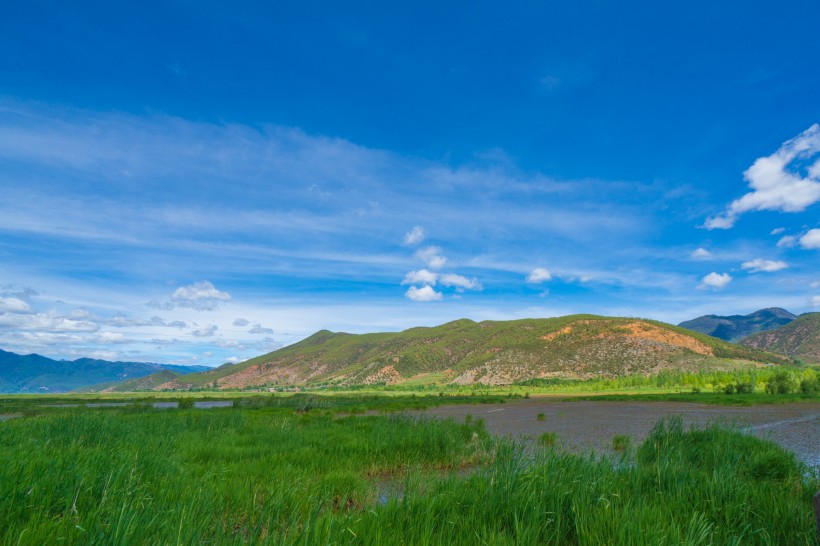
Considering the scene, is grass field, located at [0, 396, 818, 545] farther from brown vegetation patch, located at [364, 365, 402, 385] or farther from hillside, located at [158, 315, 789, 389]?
brown vegetation patch, located at [364, 365, 402, 385]

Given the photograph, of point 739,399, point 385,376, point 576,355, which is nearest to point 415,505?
point 739,399

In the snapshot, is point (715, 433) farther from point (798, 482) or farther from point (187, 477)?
point (187, 477)

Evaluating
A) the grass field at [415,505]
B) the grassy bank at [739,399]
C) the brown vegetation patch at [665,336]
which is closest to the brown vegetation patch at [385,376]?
the brown vegetation patch at [665,336]

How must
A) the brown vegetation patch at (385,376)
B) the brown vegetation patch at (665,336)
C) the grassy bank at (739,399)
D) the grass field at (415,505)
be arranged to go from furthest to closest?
the brown vegetation patch at (385,376) < the brown vegetation patch at (665,336) < the grassy bank at (739,399) < the grass field at (415,505)

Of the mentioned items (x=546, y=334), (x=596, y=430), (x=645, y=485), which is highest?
(x=546, y=334)

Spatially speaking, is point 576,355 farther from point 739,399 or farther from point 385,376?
point 739,399

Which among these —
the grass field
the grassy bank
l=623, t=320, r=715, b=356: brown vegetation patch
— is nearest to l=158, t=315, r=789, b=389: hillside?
l=623, t=320, r=715, b=356: brown vegetation patch

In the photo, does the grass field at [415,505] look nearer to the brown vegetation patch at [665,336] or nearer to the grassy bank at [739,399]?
the grassy bank at [739,399]

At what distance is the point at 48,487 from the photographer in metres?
4.68

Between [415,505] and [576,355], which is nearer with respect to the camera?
[415,505]

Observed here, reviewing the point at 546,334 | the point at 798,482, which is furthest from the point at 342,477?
the point at 546,334

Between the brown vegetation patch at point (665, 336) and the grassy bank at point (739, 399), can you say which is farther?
the brown vegetation patch at point (665, 336)

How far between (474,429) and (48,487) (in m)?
14.1

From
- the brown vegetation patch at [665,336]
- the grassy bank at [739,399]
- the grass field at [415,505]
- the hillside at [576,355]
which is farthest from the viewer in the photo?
the brown vegetation patch at [665,336]
